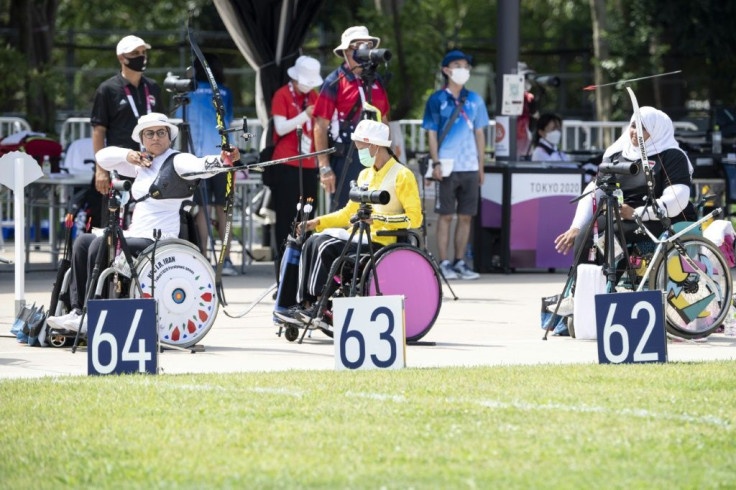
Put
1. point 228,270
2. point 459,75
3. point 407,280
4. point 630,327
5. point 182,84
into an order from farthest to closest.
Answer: point 228,270, point 459,75, point 182,84, point 407,280, point 630,327

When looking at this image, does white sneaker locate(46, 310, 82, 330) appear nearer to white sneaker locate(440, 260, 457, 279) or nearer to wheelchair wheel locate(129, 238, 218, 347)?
wheelchair wheel locate(129, 238, 218, 347)

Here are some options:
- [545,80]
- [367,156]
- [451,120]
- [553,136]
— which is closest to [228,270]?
[451,120]

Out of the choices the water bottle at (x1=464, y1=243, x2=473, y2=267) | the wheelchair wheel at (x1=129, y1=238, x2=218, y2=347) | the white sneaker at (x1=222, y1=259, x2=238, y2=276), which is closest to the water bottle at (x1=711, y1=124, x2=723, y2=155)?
the water bottle at (x1=464, y1=243, x2=473, y2=267)

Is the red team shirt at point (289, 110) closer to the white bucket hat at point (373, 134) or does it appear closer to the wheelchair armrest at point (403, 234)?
the white bucket hat at point (373, 134)

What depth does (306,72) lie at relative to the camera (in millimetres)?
13875

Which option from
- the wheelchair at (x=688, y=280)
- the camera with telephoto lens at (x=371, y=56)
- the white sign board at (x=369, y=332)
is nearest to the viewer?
the white sign board at (x=369, y=332)

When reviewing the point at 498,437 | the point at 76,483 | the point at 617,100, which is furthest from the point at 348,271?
the point at 617,100

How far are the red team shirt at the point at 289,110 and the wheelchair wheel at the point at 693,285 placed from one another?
4188 millimetres

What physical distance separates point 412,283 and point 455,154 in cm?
464

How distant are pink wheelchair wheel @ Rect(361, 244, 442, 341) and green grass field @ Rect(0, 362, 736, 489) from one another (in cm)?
155

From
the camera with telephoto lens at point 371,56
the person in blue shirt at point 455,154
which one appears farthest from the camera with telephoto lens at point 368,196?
the person in blue shirt at point 455,154

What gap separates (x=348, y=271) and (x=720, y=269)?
7.66ft

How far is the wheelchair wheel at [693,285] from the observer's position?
10352 mm

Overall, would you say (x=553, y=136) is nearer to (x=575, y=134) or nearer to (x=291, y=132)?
(x=575, y=134)
